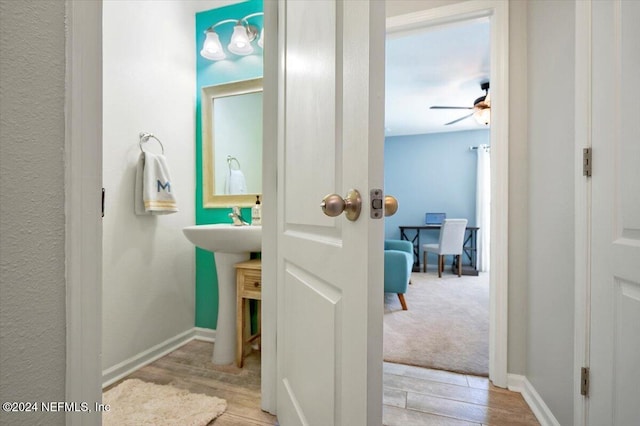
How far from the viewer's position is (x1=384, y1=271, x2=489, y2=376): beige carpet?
1964 mm

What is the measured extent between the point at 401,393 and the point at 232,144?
1.93 m

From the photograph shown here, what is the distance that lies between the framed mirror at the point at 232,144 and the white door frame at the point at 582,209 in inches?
68.0

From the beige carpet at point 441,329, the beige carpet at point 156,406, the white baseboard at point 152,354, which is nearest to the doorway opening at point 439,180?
the beige carpet at point 441,329

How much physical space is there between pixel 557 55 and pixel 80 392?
185 cm

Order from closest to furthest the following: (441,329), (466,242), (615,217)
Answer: (615,217), (441,329), (466,242)

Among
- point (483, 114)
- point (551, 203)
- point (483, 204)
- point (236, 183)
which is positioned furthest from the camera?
point (483, 204)

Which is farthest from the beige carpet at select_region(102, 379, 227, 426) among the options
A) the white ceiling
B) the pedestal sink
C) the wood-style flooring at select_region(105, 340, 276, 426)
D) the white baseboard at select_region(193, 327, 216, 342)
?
the white ceiling

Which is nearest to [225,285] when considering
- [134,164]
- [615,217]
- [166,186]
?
[166,186]

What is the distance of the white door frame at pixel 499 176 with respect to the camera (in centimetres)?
160

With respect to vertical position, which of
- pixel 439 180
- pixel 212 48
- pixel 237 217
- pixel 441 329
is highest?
pixel 212 48

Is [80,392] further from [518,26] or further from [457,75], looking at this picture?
[457,75]

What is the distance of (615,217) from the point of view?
2.94 feet

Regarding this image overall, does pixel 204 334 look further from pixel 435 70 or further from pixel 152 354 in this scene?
pixel 435 70

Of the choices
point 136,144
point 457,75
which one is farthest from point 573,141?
point 457,75
